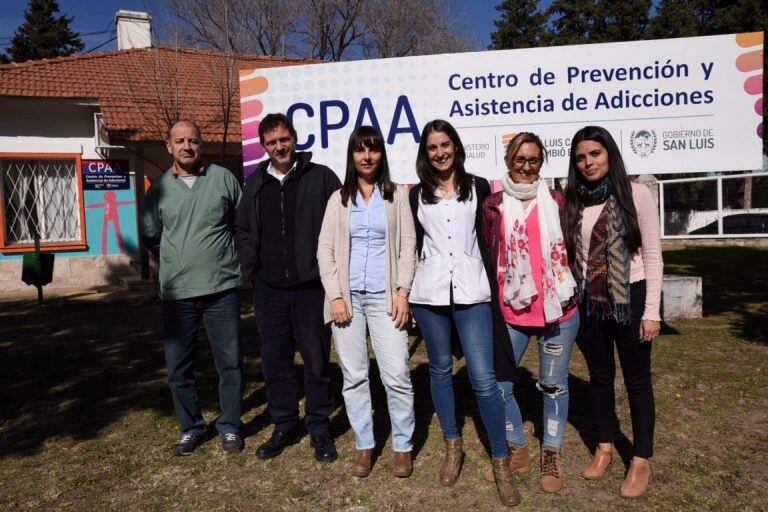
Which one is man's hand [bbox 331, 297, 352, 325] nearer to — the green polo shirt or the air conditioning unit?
the green polo shirt

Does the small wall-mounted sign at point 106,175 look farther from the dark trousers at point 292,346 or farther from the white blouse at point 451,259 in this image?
the white blouse at point 451,259

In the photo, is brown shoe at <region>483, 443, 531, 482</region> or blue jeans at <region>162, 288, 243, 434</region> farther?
blue jeans at <region>162, 288, 243, 434</region>

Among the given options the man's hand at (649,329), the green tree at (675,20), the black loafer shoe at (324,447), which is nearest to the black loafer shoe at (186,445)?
the black loafer shoe at (324,447)

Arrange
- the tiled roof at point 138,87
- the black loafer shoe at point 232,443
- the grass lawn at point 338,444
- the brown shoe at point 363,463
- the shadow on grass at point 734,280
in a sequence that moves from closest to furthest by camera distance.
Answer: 1. the grass lawn at point 338,444
2. the brown shoe at point 363,463
3. the black loafer shoe at point 232,443
4. the shadow on grass at point 734,280
5. the tiled roof at point 138,87

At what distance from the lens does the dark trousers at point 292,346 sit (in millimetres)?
Answer: 3590

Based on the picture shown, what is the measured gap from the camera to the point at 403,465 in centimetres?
337

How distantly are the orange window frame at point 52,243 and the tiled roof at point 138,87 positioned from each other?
115cm

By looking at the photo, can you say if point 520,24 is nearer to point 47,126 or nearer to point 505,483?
point 47,126

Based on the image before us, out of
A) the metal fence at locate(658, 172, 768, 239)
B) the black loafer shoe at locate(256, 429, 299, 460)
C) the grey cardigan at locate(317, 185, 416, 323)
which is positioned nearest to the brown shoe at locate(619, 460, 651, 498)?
the grey cardigan at locate(317, 185, 416, 323)

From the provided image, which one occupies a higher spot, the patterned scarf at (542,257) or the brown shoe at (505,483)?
the patterned scarf at (542,257)

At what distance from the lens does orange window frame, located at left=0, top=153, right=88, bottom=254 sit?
37.9 ft

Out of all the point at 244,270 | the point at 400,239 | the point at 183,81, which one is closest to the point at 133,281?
the point at 183,81

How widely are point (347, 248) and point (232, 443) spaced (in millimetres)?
1567

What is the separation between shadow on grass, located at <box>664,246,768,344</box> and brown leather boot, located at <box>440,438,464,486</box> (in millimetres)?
4549
